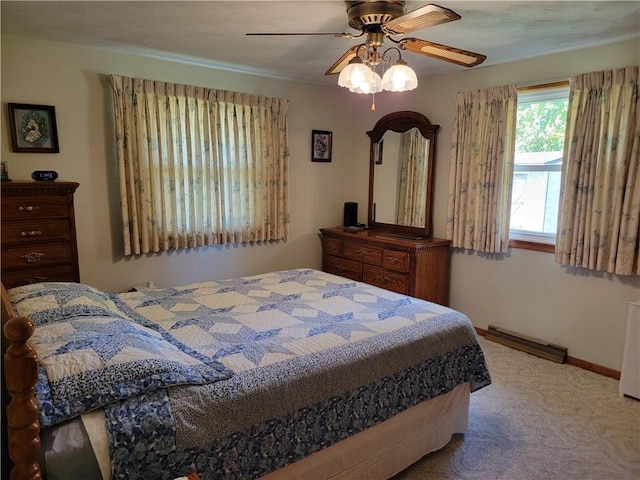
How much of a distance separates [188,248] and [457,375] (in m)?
2.64

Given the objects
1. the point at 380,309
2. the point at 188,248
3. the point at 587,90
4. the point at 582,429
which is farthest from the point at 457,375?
the point at 188,248

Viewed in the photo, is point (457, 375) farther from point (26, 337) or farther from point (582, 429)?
point (26, 337)

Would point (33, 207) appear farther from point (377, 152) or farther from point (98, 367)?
point (377, 152)

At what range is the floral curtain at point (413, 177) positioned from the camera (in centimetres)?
420

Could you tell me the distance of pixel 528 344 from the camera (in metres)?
3.47

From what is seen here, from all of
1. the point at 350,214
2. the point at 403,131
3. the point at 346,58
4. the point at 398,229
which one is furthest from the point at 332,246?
the point at 346,58

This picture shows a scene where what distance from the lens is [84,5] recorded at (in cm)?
239

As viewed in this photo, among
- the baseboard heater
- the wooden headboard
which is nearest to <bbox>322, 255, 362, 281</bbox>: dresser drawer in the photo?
the baseboard heater

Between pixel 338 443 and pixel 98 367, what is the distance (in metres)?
0.99

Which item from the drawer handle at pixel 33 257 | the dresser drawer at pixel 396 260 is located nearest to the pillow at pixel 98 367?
the drawer handle at pixel 33 257

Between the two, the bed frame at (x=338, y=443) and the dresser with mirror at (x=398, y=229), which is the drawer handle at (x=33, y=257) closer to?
the bed frame at (x=338, y=443)

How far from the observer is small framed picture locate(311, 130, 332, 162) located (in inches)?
180

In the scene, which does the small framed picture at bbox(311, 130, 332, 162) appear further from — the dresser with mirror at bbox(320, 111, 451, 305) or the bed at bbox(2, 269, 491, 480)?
the bed at bbox(2, 269, 491, 480)

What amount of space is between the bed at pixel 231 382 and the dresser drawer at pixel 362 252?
1.39 metres
